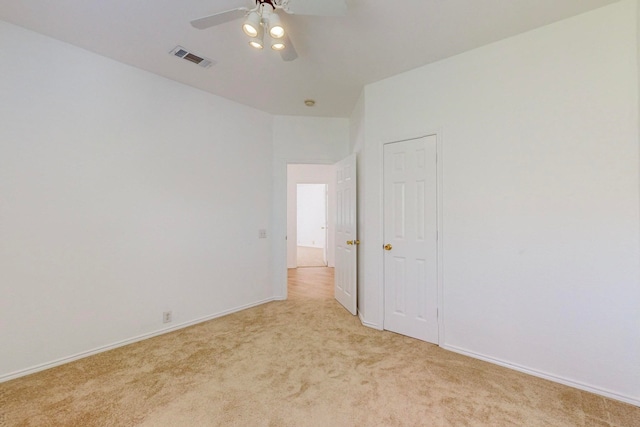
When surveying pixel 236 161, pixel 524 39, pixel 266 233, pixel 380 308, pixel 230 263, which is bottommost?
pixel 380 308

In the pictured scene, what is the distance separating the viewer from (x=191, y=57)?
103 inches

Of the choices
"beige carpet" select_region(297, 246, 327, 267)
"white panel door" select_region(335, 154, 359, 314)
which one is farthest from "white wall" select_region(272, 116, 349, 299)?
"beige carpet" select_region(297, 246, 327, 267)

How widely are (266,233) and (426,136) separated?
2.50 metres

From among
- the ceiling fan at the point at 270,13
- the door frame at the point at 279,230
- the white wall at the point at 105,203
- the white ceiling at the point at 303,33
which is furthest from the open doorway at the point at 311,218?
the ceiling fan at the point at 270,13

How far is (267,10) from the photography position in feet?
5.57

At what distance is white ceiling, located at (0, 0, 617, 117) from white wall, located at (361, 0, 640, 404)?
0.27m

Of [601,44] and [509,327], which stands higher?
[601,44]

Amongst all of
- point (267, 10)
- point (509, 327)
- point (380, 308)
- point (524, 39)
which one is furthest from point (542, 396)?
point (267, 10)

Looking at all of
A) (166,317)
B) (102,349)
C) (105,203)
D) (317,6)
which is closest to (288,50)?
(317,6)

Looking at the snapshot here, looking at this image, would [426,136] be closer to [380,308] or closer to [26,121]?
[380,308]

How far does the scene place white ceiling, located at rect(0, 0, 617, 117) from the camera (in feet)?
6.47

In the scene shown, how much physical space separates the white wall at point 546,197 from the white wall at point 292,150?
1585mm

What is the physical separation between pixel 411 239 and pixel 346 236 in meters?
1.04

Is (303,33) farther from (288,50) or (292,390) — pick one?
(292,390)
